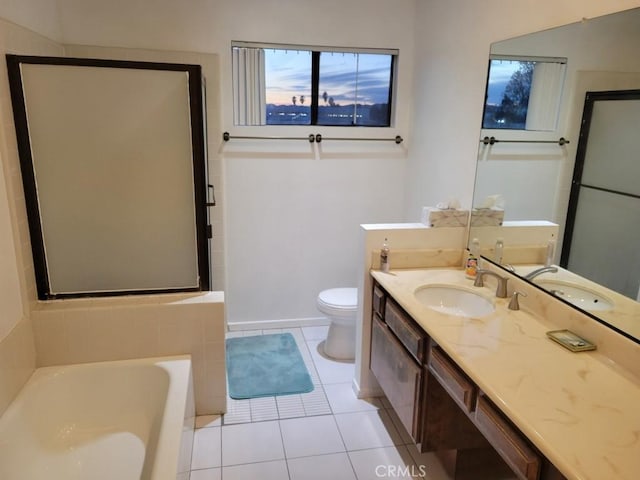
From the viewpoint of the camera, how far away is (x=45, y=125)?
2166mm

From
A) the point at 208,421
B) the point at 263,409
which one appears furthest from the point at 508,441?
the point at 208,421

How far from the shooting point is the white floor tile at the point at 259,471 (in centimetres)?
214

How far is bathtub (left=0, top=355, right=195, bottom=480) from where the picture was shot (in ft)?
6.13

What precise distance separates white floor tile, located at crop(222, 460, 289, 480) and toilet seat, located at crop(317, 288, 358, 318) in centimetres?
103

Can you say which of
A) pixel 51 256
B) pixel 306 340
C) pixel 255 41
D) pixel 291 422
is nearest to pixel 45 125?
pixel 51 256

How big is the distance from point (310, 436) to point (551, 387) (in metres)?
1.37

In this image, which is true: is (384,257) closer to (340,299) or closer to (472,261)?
(472,261)

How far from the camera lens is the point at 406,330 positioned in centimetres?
209

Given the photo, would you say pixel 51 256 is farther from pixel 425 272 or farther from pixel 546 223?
pixel 546 223

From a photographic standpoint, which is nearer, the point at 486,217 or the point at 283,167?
the point at 486,217

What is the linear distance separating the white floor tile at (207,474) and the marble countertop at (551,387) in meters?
1.17

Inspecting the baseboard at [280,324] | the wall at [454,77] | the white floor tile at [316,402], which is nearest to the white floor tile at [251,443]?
the white floor tile at [316,402]

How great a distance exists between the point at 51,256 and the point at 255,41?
1.85 meters

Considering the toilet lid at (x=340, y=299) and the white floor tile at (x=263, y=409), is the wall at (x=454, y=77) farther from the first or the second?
the white floor tile at (x=263, y=409)
